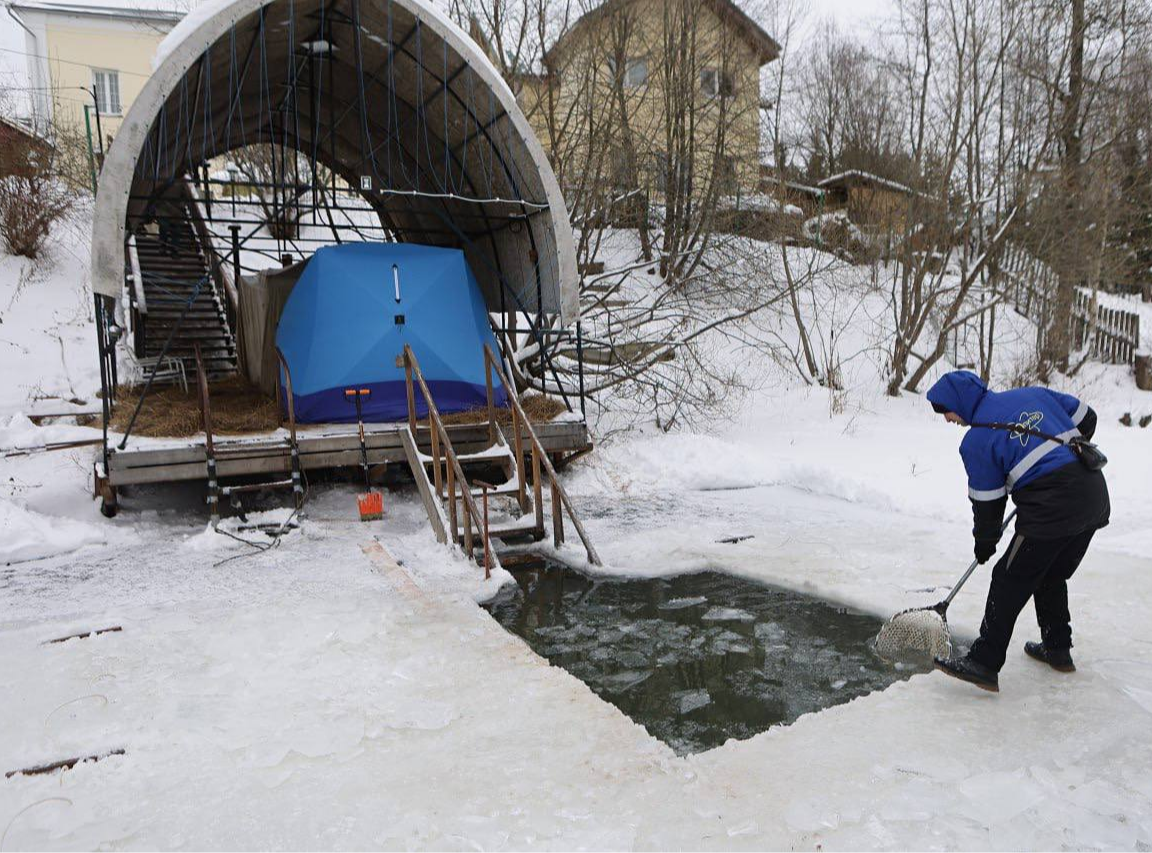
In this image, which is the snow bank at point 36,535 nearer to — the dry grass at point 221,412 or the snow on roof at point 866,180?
the dry grass at point 221,412

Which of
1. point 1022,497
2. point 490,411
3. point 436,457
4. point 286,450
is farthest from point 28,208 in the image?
point 1022,497

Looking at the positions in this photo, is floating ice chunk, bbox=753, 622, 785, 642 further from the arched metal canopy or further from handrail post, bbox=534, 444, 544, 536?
the arched metal canopy

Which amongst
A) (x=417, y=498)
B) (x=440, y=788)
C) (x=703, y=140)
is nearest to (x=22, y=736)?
(x=440, y=788)

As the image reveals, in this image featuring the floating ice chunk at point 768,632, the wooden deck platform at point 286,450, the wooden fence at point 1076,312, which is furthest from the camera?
the wooden fence at point 1076,312

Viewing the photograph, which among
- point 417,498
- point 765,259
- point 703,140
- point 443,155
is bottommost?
point 417,498

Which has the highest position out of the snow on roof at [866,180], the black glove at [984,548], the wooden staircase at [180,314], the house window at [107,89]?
the house window at [107,89]

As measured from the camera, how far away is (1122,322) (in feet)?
65.5

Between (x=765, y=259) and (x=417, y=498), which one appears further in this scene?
(x=765, y=259)

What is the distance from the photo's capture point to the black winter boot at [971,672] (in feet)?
13.8

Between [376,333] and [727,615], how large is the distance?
5.46 m

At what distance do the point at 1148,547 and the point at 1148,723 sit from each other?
133 inches

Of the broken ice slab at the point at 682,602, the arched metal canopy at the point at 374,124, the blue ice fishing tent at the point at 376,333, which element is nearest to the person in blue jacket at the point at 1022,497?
the broken ice slab at the point at 682,602

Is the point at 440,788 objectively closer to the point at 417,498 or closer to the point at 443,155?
the point at 417,498

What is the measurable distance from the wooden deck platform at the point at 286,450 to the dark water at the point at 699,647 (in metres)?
2.70
